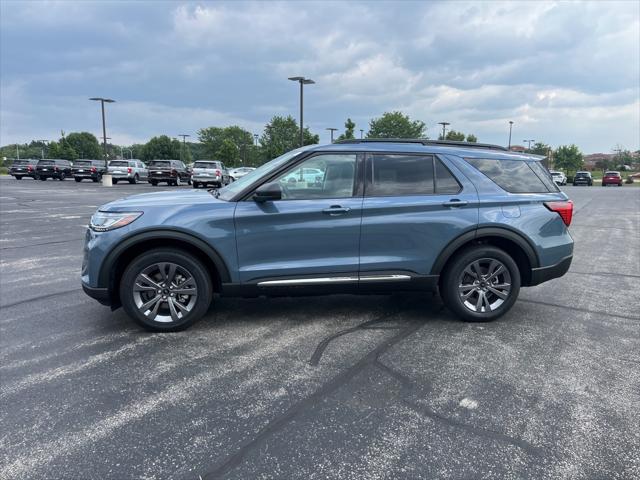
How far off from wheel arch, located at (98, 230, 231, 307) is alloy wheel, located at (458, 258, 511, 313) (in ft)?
7.68

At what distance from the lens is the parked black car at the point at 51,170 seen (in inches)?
1416

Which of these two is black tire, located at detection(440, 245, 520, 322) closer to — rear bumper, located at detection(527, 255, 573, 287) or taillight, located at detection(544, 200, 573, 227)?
rear bumper, located at detection(527, 255, 573, 287)

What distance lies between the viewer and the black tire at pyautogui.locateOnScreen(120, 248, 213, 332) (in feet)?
13.0

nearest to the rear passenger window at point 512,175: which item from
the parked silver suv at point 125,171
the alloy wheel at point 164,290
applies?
the alloy wheel at point 164,290

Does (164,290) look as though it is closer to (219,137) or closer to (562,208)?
(562,208)

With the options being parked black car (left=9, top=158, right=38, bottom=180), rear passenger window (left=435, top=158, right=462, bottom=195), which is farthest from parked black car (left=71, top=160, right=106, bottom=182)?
rear passenger window (left=435, top=158, right=462, bottom=195)

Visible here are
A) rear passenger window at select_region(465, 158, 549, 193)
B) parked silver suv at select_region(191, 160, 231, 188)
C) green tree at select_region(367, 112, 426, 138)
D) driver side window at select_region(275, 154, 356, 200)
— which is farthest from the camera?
green tree at select_region(367, 112, 426, 138)

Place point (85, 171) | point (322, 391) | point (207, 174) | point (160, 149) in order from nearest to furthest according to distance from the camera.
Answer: point (322, 391) → point (207, 174) → point (85, 171) → point (160, 149)

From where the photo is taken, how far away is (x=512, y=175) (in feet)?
15.0

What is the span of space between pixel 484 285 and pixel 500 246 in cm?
46

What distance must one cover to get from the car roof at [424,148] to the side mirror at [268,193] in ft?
1.90

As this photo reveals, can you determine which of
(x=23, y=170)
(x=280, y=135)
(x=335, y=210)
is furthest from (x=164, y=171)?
(x=280, y=135)

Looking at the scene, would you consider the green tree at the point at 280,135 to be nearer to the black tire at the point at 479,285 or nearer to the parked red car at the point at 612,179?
the parked red car at the point at 612,179

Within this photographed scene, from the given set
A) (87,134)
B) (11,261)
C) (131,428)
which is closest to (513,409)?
(131,428)
